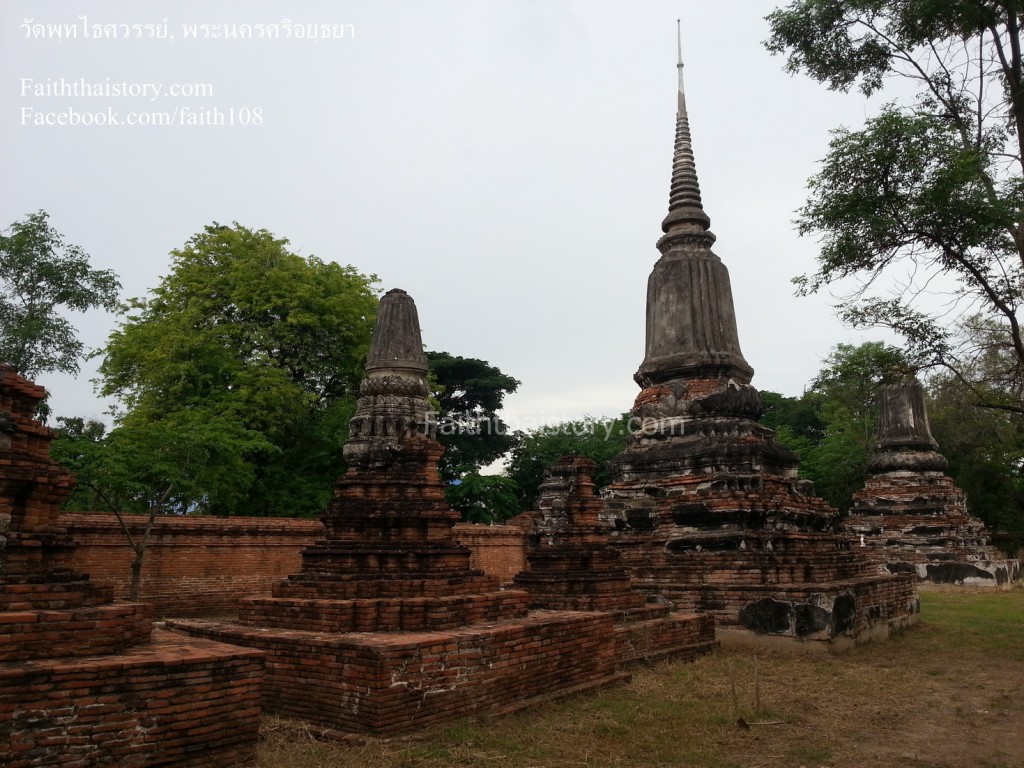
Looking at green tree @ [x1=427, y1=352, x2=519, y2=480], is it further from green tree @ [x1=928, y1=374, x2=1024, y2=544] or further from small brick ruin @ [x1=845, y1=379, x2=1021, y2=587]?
green tree @ [x1=928, y1=374, x2=1024, y2=544]

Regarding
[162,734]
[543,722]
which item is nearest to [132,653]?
[162,734]

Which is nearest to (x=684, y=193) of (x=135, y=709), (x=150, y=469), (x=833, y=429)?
(x=150, y=469)

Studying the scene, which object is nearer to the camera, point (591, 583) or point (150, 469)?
point (591, 583)

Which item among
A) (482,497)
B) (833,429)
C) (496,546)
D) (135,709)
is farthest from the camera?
(833,429)

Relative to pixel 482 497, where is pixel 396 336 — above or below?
above

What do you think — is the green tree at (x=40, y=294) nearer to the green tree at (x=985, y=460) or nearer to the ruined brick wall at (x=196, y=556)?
the ruined brick wall at (x=196, y=556)

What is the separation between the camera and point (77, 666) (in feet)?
15.1

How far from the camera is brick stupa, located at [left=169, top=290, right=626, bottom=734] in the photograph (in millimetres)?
6250

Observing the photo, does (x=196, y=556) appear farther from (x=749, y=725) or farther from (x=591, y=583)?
(x=749, y=725)

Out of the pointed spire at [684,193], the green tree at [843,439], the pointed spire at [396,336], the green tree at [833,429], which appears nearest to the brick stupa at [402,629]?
the pointed spire at [396,336]

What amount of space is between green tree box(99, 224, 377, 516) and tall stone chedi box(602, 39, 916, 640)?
9.52 metres

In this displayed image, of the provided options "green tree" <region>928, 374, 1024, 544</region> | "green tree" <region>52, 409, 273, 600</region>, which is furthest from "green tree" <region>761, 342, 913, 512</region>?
"green tree" <region>52, 409, 273, 600</region>

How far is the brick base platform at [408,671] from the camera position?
613 cm

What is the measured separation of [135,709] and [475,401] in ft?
93.0
